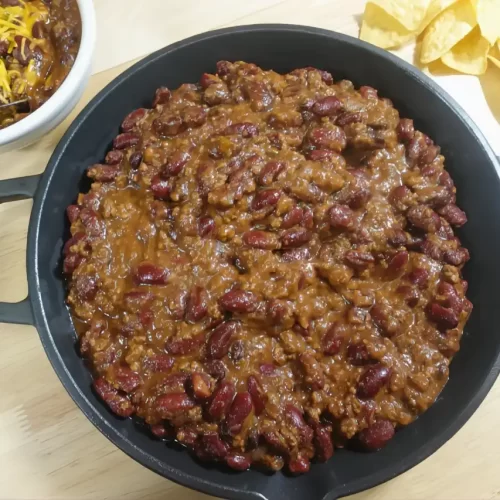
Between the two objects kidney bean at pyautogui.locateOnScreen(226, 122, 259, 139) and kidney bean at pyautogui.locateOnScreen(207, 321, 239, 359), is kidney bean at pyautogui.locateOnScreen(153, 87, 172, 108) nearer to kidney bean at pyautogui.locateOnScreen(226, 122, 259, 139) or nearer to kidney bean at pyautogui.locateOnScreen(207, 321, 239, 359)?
kidney bean at pyautogui.locateOnScreen(226, 122, 259, 139)

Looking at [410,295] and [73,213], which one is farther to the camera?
[73,213]

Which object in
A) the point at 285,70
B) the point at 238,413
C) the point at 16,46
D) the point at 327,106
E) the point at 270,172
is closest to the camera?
the point at 238,413

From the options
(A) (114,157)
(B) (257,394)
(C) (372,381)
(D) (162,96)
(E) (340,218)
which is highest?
(D) (162,96)

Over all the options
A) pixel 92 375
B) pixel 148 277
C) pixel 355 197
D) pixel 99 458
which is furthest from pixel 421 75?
pixel 99 458

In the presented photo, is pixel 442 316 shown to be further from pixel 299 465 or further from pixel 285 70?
pixel 285 70

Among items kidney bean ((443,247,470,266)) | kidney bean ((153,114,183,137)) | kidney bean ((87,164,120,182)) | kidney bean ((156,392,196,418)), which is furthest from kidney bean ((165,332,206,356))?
kidney bean ((443,247,470,266))

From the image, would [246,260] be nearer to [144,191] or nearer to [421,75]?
[144,191]

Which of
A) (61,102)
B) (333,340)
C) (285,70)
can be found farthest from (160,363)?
(285,70)
